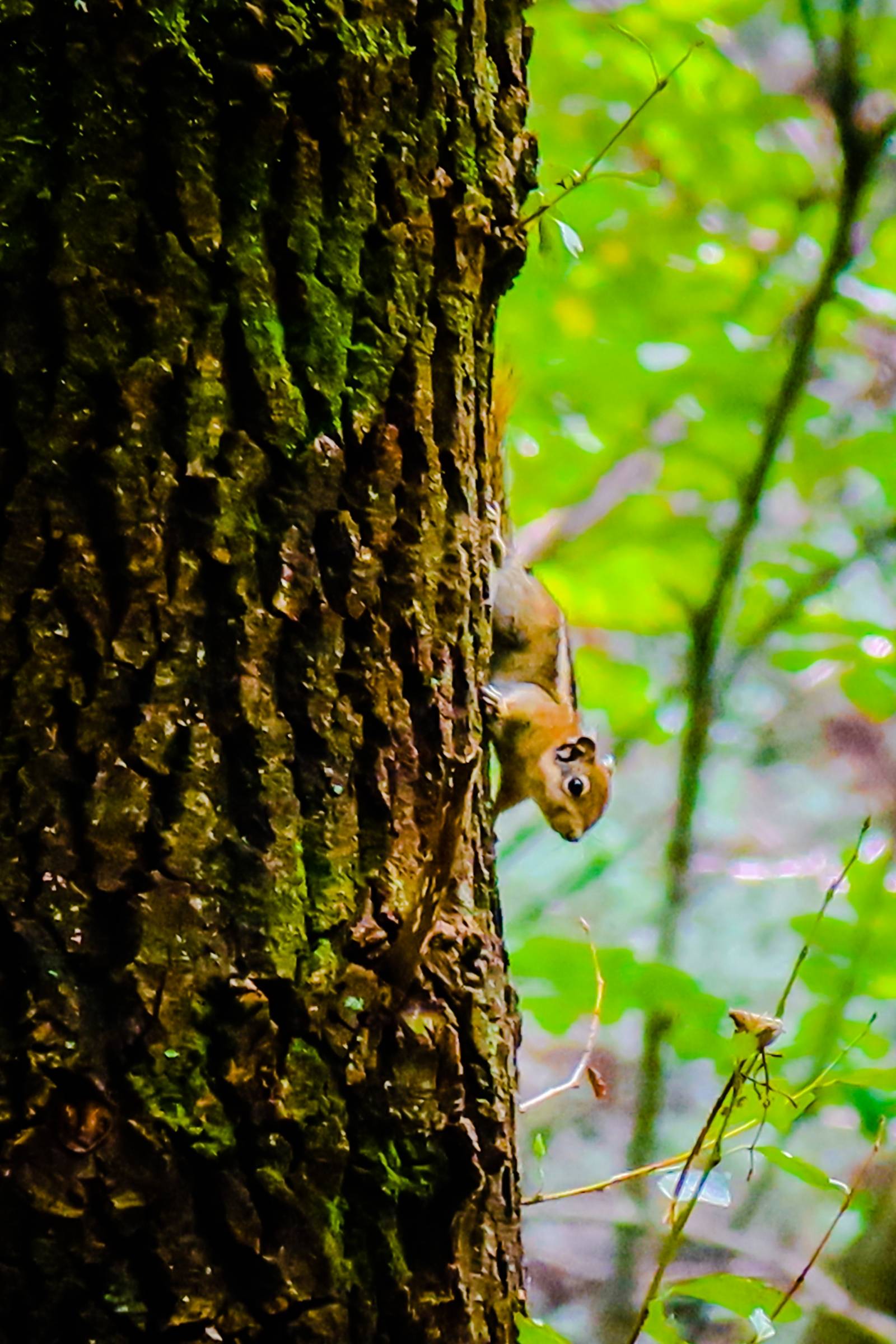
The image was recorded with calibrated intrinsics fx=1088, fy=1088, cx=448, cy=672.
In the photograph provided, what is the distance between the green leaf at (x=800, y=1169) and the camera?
675 millimetres

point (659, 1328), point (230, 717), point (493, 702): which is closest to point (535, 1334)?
point (659, 1328)

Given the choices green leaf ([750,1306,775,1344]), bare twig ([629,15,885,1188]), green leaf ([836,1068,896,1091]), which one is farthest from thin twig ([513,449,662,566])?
green leaf ([750,1306,775,1344])

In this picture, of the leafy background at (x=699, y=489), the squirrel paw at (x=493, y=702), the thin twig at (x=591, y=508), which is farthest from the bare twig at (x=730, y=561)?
the squirrel paw at (x=493, y=702)

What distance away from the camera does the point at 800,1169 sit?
2.29ft

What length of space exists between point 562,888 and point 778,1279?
84 centimetres

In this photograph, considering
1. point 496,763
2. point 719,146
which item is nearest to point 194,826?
point 496,763

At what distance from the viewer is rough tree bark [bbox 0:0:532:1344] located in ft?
A: 1.71

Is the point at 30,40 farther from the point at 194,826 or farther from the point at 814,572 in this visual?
the point at 814,572

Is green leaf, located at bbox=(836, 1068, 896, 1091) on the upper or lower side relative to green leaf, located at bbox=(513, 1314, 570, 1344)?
upper

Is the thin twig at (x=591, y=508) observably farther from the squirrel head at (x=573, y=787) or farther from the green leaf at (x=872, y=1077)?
the green leaf at (x=872, y=1077)

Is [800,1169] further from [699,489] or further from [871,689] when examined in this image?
[699,489]

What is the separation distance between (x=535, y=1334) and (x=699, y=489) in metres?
1.49

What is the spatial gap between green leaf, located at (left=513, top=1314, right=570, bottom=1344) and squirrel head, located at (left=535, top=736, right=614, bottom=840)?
85 cm

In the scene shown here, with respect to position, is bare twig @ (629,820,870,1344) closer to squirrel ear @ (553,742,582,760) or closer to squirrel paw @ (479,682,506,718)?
squirrel paw @ (479,682,506,718)
